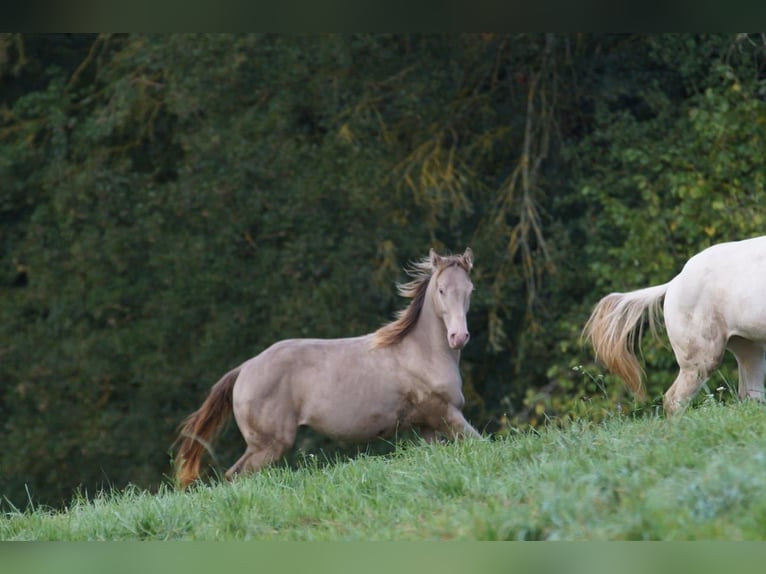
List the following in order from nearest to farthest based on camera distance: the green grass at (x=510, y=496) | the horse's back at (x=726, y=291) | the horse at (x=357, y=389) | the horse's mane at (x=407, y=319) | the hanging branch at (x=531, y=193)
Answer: the green grass at (x=510, y=496) < the horse's back at (x=726, y=291) < the horse at (x=357, y=389) < the horse's mane at (x=407, y=319) < the hanging branch at (x=531, y=193)

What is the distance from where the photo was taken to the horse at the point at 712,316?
6770 mm

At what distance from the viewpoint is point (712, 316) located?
6945mm

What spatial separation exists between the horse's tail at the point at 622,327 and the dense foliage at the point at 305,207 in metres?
5.89

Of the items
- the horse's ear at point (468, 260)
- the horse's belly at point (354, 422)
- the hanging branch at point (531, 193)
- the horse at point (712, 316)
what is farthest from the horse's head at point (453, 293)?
the hanging branch at point (531, 193)

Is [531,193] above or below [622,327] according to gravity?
above

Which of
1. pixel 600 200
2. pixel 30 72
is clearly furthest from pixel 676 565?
pixel 30 72

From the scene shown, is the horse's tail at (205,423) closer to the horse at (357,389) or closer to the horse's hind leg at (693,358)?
the horse at (357,389)

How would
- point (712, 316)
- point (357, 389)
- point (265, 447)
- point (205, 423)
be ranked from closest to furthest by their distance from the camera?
point (712, 316), point (357, 389), point (265, 447), point (205, 423)

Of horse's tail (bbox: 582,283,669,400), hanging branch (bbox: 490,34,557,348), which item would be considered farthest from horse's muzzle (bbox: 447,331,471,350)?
hanging branch (bbox: 490,34,557,348)

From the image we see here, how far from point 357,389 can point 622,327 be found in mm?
1797

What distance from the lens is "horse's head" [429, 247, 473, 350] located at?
7.20m

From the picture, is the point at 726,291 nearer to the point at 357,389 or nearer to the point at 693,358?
the point at 693,358

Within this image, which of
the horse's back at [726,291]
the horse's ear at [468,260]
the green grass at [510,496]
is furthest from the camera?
the horse's ear at [468,260]

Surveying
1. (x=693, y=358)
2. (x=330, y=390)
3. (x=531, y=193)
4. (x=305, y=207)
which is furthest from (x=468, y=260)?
(x=305, y=207)
